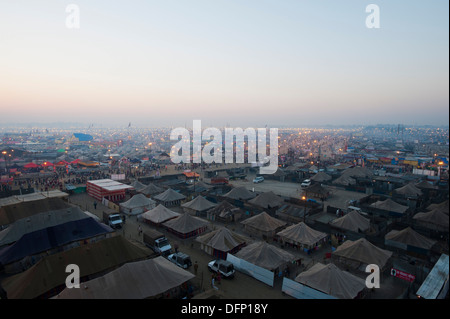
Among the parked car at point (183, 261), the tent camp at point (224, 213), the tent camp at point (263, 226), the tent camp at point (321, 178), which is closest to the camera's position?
the parked car at point (183, 261)

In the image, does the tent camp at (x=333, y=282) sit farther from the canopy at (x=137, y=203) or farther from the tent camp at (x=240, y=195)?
the canopy at (x=137, y=203)

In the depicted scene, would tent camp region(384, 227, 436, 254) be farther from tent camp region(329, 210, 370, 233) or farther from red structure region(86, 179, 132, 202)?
red structure region(86, 179, 132, 202)

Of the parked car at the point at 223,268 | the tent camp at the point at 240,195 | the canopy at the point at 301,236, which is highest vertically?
the tent camp at the point at 240,195

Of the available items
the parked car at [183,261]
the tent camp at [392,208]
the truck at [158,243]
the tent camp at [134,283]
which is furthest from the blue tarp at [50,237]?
the tent camp at [392,208]

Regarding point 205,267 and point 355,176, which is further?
point 355,176
